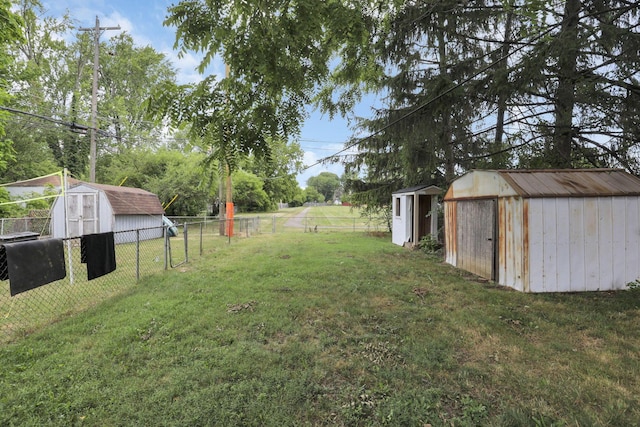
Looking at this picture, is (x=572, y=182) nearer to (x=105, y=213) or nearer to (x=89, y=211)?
(x=105, y=213)

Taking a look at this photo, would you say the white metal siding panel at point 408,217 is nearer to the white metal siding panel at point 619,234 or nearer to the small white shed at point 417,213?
the small white shed at point 417,213

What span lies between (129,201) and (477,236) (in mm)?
14307

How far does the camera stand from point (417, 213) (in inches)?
450

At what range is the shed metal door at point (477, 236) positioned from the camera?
20.6ft

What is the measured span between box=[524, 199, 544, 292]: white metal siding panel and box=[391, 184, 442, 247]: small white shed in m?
5.37

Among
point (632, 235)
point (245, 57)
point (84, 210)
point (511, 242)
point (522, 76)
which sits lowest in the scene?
point (511, 242)

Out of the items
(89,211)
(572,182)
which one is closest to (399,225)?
(572,182)

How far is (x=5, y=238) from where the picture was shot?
3.38m

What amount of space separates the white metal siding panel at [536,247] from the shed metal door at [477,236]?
0.84 m

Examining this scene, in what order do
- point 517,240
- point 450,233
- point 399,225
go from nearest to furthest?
1. point 517,240
2. point 450,233
3. point 399,225

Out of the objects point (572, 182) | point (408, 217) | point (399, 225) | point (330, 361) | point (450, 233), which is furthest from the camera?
point (399, 225)

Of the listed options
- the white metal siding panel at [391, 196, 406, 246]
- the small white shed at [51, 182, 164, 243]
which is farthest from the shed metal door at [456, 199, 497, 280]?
the small white shed at [51, 182, 164, 243]

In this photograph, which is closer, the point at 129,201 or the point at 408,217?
the point at 408,217

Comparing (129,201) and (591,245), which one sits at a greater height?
(129,201)
